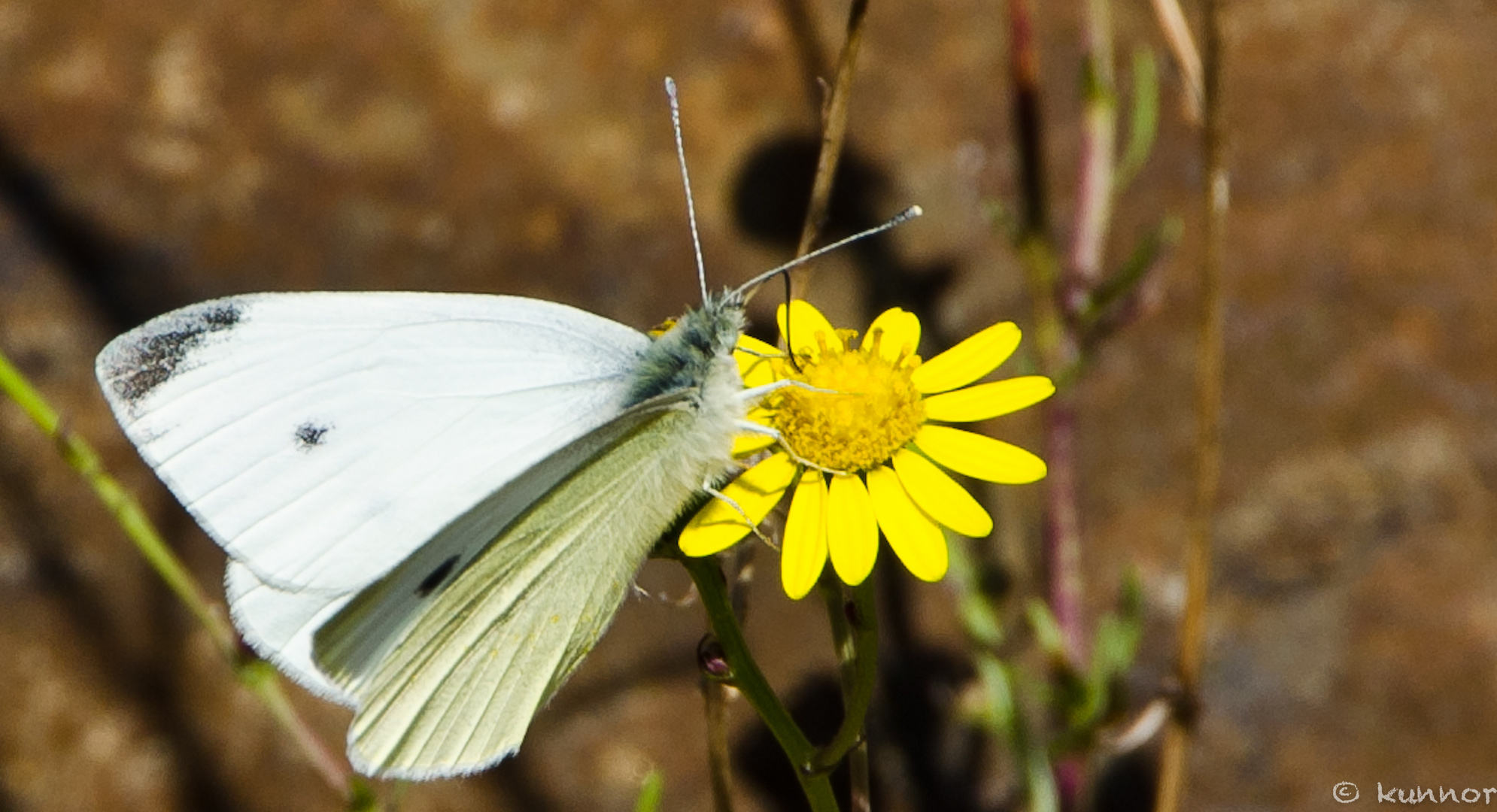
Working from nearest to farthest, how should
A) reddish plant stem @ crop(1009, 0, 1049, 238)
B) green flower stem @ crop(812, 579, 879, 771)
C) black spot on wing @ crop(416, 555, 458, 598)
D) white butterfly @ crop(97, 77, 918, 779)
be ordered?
1. green flower stem @ crop(812, 579, 879, 771)
2. white butterfly @ crop(97, 77, 918, 779)
3. black spot on wing @ crop(416, 555, 458, 598)
4. reddish plant stem @ crop(1009, 0, 1049, 238)

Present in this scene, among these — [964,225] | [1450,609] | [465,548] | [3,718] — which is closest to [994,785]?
[1450,609]

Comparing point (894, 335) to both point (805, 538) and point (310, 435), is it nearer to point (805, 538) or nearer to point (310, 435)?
point (805, 538)

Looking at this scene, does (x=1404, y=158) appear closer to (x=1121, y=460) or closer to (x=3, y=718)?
(x=1121, y=460)

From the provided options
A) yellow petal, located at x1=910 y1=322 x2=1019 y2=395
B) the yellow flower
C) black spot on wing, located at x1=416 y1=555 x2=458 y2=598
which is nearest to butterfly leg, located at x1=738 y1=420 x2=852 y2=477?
the yellow flower

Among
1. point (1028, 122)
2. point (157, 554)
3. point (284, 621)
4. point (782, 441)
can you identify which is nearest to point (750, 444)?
point (782, 441)

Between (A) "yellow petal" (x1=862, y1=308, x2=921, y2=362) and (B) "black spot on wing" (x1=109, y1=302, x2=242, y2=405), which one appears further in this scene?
(A) "yellow petal" (x1=862, y1=308, x2=921, y2=362)

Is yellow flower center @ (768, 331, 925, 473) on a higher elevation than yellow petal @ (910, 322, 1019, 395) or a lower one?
lower

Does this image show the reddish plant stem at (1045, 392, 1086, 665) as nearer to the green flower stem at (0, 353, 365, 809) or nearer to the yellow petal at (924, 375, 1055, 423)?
the yellow petal at (924, 375, 1055, 423)
